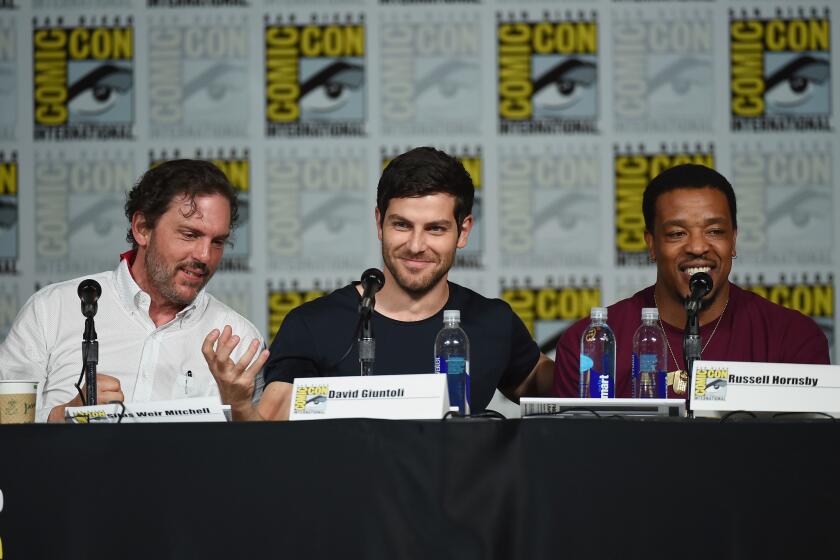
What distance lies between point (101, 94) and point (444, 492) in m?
2.90

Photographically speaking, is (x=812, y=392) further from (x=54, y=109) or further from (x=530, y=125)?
(x=54, y=109)

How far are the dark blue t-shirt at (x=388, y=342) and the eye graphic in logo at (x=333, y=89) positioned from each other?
4.81 feet

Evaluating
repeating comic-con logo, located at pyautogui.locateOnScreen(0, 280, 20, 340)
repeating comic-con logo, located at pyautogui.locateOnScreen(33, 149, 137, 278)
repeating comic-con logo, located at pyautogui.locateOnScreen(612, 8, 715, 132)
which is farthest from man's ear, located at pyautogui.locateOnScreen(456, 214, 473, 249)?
repeating comic-con logo, located at pyautogui.locateOnScreen(0, 280, 20, 340)

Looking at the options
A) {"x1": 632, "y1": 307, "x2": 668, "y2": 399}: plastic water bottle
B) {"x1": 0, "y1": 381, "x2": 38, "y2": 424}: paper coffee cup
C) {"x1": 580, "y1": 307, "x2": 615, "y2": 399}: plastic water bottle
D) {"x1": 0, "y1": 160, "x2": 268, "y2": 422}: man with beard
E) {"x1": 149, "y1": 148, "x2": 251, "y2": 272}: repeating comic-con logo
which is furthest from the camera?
{"x1": 149, "y1": 148, "x2": 251, "y2": 272}: repeating comic-con logo

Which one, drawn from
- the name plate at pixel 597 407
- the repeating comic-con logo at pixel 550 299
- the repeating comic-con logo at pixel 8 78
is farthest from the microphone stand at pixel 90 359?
the repeating comic-con logo at pixel 8 78

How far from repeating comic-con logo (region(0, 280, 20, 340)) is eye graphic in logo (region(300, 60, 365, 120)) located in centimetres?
141

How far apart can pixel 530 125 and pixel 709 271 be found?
1550mm

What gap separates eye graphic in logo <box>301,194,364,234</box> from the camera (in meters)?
4.15

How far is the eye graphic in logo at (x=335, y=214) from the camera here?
13.6 feet

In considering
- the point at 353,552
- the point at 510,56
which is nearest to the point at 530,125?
the point at 510,56

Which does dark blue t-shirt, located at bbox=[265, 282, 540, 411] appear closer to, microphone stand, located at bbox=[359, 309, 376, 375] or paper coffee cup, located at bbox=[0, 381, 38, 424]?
microphone stand, located at bbox=[359, 309, 376, 375]

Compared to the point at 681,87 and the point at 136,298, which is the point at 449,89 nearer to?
the point at 681,87

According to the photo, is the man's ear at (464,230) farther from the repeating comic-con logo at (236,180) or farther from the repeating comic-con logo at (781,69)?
the repeating comic-con logo at (781,69)

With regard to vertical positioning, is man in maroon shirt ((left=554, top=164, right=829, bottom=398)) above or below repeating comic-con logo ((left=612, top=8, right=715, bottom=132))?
below
